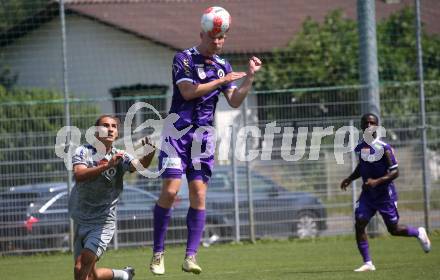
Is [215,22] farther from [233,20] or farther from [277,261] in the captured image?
[233,20]

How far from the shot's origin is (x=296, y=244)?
53.5 feet

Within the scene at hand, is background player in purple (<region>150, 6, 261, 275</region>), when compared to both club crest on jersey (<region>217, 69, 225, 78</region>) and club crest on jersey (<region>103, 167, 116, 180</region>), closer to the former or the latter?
club crest on jersey (<region>217, 69, 225, 78</region>)

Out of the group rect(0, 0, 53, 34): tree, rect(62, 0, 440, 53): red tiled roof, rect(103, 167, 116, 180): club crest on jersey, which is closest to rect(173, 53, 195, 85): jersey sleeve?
rect(103, 167, 116, 180): club crest on jersey

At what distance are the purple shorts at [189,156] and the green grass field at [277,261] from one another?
6.37 feet

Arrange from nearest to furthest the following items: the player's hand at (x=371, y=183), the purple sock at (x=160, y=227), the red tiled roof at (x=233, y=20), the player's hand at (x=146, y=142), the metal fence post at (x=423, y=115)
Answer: the player's hand at (x=146, y=142), the purple sock at (x=160, y=227), the player's hand at (x=371, y=183), the metal fence post at (x=423, y=115), the red tiled roof at (x=233, y=20)

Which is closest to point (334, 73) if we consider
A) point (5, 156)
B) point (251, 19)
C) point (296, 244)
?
point (251, 19)

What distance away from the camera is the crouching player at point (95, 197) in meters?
8.88

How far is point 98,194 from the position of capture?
9.05 metres

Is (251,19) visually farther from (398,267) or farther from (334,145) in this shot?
(398,267)

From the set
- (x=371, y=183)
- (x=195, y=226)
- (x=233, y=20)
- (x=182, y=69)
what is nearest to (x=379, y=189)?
(x=371, y=183)

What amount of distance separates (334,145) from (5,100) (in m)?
6.61

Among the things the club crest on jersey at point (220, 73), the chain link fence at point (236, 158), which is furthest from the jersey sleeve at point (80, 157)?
the chain link fence at point (236, 158)

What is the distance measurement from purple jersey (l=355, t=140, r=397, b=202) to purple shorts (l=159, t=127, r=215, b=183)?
3.76 meters

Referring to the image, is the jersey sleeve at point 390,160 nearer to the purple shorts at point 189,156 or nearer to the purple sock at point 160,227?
the purple shorts at point 189,156
